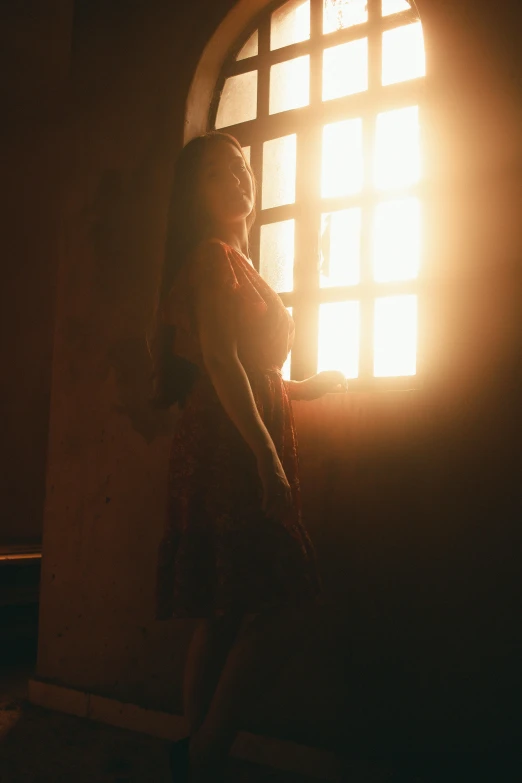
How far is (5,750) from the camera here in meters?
1.91

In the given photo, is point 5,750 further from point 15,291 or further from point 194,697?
point 15,291

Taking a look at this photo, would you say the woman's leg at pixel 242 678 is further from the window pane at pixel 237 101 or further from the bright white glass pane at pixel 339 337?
the window pane at pixel 237 101

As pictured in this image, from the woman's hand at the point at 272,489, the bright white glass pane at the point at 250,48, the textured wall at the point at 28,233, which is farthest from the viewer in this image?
the textured wall at the point at 28,233

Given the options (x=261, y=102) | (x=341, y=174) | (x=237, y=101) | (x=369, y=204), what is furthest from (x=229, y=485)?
(x=237, y=101)

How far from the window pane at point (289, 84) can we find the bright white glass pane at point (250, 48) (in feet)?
0.44

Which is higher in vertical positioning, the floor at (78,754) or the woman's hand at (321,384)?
the woman's hand at (321,384)

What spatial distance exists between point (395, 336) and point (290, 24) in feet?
4.51

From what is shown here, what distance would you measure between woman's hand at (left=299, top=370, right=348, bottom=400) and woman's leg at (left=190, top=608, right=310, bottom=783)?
622mm

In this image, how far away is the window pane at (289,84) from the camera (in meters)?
2.27

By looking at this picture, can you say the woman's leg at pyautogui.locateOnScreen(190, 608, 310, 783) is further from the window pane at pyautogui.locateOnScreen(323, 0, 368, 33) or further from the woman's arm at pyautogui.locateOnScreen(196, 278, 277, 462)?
the window pane at pyautogui.locateOnScreen(323, 0, 368, 33)

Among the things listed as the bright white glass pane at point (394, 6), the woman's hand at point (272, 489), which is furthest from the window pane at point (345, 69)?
the woman's hand at point (272, 489)

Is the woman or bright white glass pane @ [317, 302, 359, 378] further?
bright white glass pane @ [317, 302, 359, 378]

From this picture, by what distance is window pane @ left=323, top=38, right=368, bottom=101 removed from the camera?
215cm

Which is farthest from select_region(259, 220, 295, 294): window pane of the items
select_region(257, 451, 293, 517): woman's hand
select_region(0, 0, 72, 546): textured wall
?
select_region(0, 0, 72, 546): textured wall
